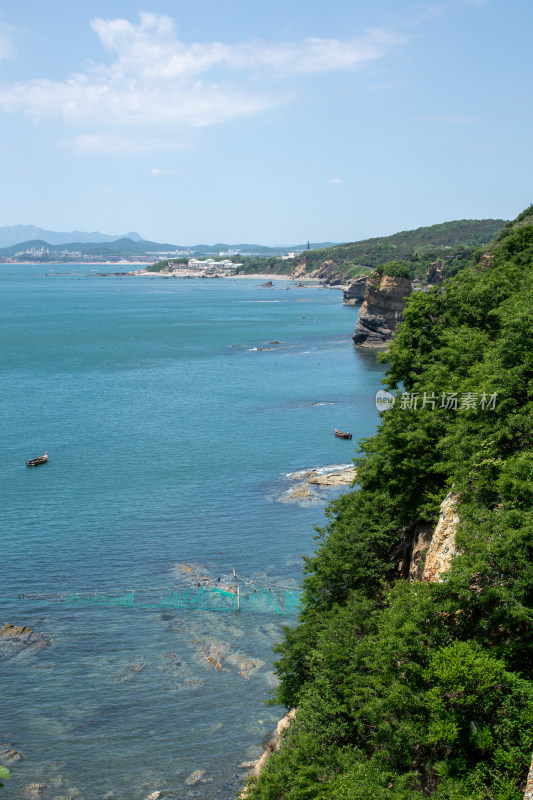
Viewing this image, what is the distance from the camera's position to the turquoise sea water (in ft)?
86.0

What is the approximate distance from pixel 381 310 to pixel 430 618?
105 m

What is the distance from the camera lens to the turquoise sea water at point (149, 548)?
2622 centimetres

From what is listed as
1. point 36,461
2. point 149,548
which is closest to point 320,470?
point 149,548

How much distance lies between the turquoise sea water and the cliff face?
22722 mm

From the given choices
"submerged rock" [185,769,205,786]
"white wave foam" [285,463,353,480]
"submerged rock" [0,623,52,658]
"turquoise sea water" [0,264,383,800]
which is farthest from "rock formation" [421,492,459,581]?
"white wave foam" [285,463,353,480]

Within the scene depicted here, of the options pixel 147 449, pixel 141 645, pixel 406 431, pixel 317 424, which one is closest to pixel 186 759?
pixel 141 645

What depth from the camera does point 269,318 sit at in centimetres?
16912

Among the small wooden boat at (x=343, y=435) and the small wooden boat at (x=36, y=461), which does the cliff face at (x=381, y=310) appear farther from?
the small wooden boat at (x=36, y=461)

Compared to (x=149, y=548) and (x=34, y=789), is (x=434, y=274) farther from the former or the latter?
(x=34, y=789)

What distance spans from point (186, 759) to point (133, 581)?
12.9 meters

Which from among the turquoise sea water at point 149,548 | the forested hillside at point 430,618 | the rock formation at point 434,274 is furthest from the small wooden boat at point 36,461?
the rock formation at point 434,274

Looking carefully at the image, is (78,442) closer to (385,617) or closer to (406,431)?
(406,431)

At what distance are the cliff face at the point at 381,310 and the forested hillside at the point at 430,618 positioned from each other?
88.1 metres

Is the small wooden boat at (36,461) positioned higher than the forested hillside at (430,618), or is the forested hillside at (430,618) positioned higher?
the forested hillside at (430,618)
